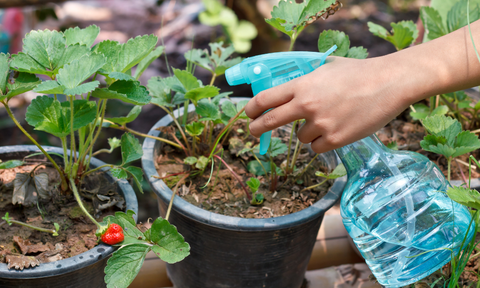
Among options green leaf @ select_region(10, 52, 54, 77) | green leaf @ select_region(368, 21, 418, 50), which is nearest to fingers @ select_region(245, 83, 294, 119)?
green leaf @ select_region(10, 52, 54, 77)

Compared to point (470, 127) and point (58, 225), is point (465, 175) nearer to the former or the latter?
point (470, 127)

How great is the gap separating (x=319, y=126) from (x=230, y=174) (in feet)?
1.22

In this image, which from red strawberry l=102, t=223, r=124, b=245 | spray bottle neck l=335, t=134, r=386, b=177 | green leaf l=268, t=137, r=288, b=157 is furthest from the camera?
green leaf l=268, t=137, r=288, b=157

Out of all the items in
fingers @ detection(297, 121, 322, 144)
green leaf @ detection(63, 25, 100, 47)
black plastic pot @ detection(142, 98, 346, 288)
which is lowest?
black plastic pot @ detection(142, 98, 346, 288)

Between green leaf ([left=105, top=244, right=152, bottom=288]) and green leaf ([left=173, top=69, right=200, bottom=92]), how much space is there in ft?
1.10

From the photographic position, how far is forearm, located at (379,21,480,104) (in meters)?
0.57

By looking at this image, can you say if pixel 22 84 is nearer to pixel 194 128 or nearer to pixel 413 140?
pixel 194 128

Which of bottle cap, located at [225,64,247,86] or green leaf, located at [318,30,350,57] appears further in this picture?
green leaf, located at [318,30,350,57]

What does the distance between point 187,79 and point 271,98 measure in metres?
0.25

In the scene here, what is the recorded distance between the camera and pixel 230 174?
93cm

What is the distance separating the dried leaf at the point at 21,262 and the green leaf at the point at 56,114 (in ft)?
0.70

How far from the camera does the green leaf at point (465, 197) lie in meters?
0.58

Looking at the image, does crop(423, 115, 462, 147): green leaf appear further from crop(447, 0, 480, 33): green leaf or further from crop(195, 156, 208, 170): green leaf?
crop(195, 156, 208, 170): green leaf

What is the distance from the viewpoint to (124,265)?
627mm
